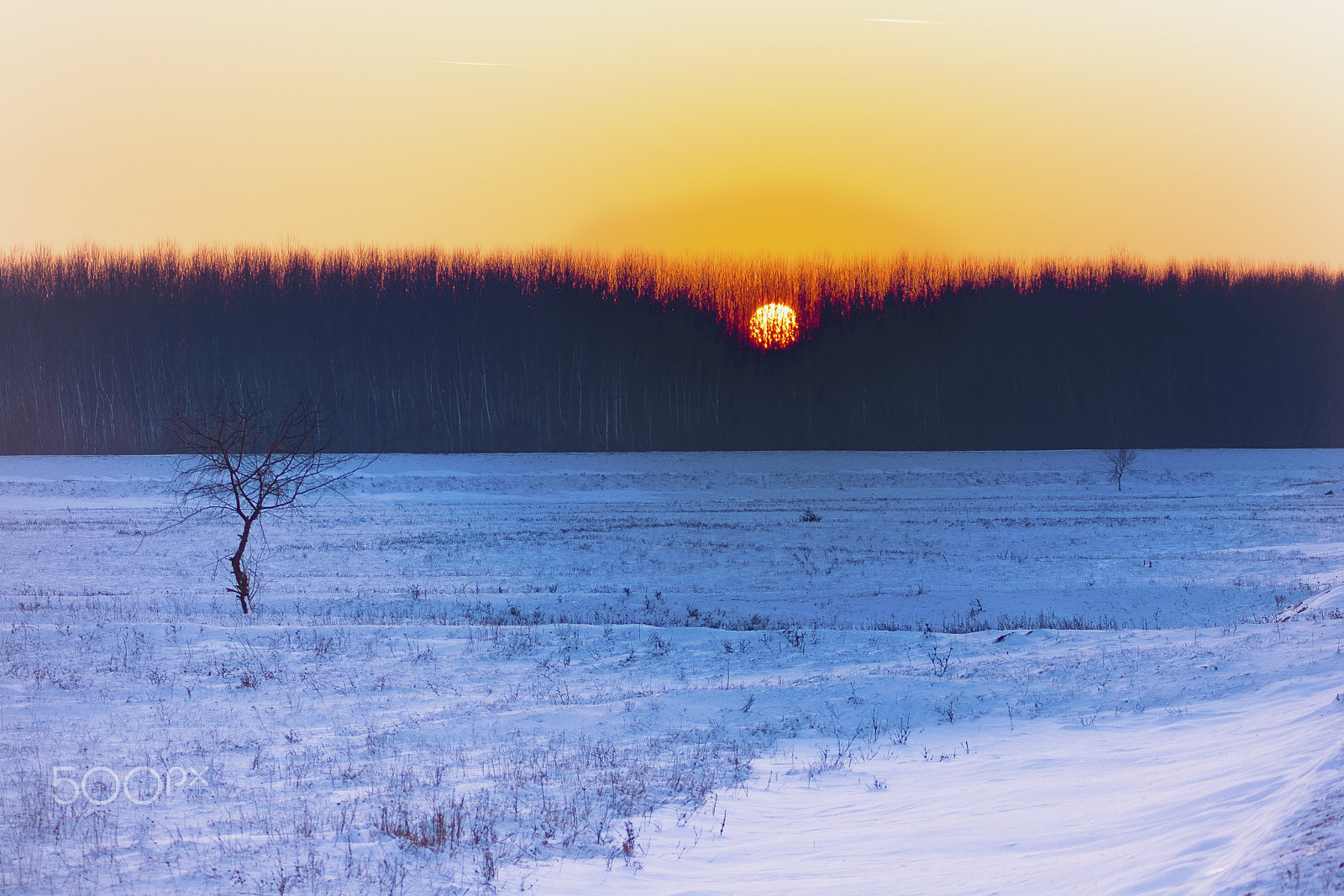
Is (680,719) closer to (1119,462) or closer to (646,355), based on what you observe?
(1119,462)

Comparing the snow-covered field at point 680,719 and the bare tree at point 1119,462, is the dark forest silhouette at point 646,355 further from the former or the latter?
the snow-covered field at point 680,719

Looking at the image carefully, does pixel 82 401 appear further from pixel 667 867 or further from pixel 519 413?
pixel 667 867

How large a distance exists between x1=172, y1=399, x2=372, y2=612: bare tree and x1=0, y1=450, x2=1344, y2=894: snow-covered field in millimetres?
1687

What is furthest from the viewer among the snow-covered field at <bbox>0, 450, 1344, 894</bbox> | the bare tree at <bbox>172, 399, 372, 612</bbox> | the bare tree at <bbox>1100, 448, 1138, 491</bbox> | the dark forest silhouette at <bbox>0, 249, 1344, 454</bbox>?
the dark forest silhouette at <bbox>0, 249, 1344, 454</bbox>

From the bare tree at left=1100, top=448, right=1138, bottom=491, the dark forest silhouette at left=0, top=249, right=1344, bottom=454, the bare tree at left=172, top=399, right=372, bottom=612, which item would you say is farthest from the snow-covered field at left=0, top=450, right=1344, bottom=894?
the dark forest silhouette at left=0, top=249, right=1344, bottom=454

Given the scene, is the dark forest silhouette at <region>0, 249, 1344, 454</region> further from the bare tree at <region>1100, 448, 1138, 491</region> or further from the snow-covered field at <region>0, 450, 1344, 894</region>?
the snow-covered field at <region>0, 450, 1344, 894</region>

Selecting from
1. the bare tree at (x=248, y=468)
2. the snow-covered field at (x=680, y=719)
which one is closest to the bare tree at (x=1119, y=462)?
the snow-covered field at (x=680, y=719)

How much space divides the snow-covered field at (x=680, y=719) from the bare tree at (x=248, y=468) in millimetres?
1687

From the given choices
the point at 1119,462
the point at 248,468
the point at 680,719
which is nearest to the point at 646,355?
the point at 1119,462

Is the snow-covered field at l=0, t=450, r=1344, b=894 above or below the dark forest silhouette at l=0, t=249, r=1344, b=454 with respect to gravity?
below

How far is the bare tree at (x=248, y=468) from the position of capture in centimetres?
1495

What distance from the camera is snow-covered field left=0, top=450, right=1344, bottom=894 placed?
5160 mm

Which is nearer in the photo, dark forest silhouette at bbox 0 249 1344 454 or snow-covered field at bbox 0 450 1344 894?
snow-covered field at bbox 0 450 1344 894

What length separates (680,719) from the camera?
29.0 ft
